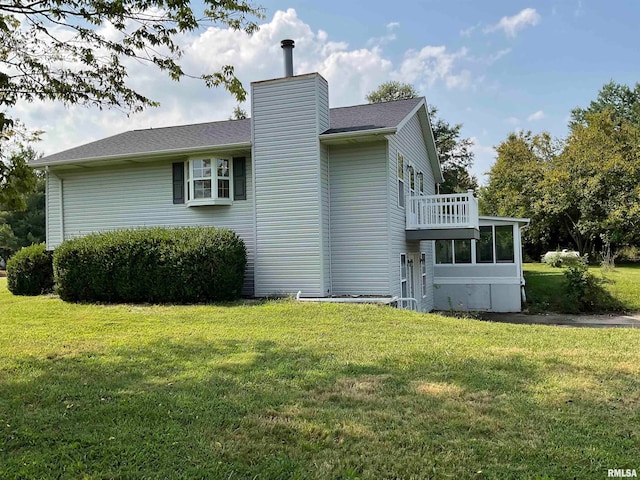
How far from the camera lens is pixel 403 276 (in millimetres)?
13883

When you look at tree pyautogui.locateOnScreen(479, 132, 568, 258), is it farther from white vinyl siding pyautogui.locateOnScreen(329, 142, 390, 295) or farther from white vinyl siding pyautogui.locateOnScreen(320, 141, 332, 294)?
white vinyl siding pyautogui.locateOnScreen(320, 141, 332, 294)

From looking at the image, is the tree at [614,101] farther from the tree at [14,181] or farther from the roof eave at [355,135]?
the tree at [14,181]

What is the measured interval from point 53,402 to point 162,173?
10.3m

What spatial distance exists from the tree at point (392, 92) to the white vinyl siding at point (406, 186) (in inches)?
709

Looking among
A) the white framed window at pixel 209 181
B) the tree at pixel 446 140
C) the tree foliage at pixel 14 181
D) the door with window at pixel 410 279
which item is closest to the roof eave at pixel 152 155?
the white framed window at pixel 209 181

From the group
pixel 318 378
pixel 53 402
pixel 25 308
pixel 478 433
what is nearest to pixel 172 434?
pixel 53 402

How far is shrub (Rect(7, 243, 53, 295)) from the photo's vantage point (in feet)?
45.9

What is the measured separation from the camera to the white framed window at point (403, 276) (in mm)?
13625

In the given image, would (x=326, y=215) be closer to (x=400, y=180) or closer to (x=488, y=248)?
(x=400, y=180)

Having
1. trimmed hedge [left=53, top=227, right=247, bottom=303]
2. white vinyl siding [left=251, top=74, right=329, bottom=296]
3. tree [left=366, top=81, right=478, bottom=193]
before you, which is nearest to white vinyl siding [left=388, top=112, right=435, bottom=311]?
white vinyl siding [left=251, top=74, right=329, bottom=296]

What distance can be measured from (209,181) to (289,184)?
7.81 ft

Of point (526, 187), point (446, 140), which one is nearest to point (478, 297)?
point (526, 187)

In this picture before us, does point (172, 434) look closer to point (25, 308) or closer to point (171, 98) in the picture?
point (171, 98)

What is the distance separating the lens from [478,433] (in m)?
3.74
